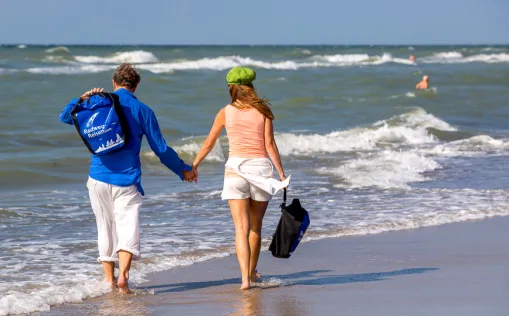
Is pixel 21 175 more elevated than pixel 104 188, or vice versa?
pixel 104 188

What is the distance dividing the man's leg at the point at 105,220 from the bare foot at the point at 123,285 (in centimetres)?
11

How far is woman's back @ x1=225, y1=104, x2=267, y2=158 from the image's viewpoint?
6.04 metres

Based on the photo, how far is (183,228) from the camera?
8836mm

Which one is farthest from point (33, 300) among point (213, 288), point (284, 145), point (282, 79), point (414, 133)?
point (282, 79)

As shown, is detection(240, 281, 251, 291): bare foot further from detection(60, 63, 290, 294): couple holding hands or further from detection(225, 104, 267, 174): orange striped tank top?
detection(225, 104, 267, 174): orange striped tank top

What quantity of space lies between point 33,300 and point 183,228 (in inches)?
122

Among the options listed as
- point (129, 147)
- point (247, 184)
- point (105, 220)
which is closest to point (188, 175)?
point (247, 184)

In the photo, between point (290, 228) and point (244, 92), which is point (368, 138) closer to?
point (290, 228)

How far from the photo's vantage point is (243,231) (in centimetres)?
614

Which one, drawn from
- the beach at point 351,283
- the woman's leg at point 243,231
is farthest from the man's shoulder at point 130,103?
the beach at point 351,283

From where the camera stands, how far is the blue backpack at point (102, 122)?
5.66 m

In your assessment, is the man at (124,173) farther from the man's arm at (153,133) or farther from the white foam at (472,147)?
the white foam at (472,147)

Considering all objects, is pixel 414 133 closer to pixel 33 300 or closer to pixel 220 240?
pixel 220 240

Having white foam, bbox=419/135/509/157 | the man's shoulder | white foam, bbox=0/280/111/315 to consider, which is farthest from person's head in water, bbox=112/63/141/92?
white foam, bbox=419/135/509/157
